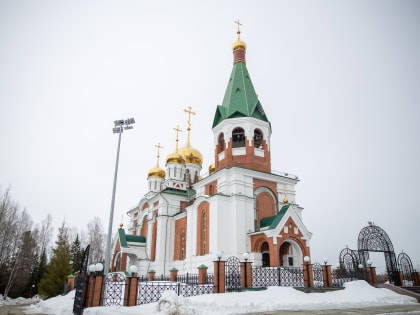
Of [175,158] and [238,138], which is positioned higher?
[175,158]

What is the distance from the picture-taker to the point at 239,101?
23375 millimetres

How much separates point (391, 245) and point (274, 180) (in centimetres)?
805

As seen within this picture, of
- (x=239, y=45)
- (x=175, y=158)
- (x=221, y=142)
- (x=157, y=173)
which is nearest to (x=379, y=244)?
(x=221, y=142)

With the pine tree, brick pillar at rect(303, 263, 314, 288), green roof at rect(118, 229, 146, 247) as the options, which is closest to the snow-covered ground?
brick pillar at rect(303, 263, 314, 288)

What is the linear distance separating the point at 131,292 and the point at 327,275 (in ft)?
30.4

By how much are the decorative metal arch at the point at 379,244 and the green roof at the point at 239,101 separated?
10138mm

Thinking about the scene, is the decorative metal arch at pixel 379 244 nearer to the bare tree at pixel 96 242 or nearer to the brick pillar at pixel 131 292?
the brick pillar at pixel 131 292

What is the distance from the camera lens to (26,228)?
32.0 metres

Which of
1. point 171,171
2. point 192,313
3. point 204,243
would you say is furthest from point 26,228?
point 192,313

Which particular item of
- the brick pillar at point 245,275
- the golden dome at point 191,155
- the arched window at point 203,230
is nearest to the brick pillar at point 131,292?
the brick pillar at point 245,275

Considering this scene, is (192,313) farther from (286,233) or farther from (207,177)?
(207,177)

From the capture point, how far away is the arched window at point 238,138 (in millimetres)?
22734

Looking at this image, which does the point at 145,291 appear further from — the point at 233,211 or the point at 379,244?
the point at 379,244

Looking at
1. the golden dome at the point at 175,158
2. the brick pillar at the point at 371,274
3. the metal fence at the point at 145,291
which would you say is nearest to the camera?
the metal fence at the point at 145,291
